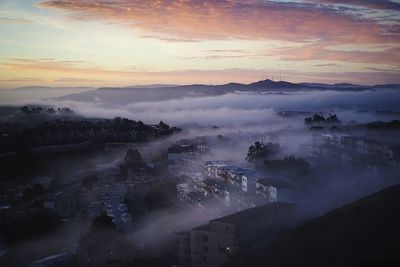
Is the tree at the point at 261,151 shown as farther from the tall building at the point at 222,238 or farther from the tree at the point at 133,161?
the tall building at the point at 222,238

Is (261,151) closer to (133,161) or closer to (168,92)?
(133,161)

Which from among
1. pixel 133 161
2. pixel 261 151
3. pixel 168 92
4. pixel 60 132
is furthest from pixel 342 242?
pixel 168 92

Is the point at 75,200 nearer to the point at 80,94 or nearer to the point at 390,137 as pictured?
the point at 390,137

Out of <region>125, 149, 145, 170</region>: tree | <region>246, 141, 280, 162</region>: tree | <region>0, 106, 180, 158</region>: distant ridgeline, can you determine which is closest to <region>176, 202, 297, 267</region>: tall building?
<region>246, 141, 280, 162</region>: tree

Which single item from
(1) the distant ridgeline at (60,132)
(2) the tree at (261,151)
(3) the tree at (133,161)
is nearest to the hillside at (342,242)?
(2) the tree at (261,151)

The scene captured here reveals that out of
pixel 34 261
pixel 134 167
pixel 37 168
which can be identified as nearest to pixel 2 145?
pixel 37 168

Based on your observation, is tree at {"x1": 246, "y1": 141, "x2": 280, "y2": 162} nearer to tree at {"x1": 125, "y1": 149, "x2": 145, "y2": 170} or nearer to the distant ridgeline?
tree at {"x1": 125, "y1": 149, "x2": 145, "y2": 170}
